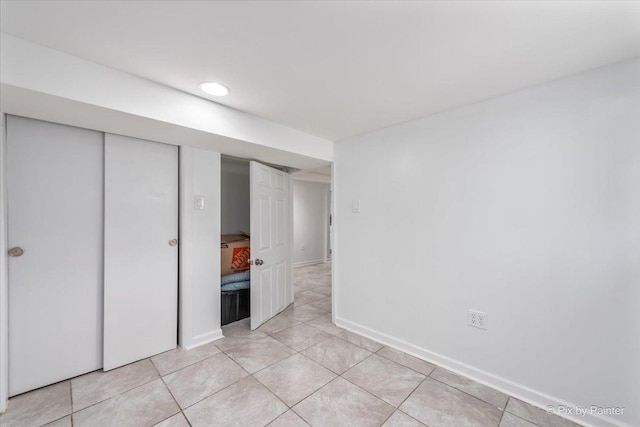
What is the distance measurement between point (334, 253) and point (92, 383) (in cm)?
241

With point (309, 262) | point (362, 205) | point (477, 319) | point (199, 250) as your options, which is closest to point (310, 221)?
point (309, 262)

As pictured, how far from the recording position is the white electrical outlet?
6.70 ft

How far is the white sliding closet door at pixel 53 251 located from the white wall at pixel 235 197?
1.98 metres

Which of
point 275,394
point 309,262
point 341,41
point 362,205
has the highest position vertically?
point 341,41

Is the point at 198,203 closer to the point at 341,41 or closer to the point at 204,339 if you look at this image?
the point at 204,339

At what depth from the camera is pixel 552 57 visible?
1510 mm

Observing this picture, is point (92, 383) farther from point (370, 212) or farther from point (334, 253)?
point (370, 212)

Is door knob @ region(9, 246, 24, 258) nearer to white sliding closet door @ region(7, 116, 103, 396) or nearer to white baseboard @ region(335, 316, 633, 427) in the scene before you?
white sliding closet door @ region(7, 116, 103, 396)

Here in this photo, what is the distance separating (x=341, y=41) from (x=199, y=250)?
2.25 meters

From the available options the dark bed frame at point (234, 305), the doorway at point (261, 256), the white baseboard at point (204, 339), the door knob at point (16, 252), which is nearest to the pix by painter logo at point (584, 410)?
the doorway at point (261, 256)

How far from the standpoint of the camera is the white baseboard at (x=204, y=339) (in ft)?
8.34

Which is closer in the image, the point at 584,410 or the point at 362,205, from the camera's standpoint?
the point at 584,410

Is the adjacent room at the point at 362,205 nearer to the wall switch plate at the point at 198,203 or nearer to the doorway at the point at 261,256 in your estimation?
the wall switch plate at the point at 198,203

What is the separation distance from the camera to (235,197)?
4.24 m
